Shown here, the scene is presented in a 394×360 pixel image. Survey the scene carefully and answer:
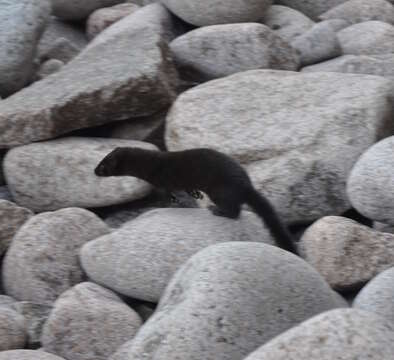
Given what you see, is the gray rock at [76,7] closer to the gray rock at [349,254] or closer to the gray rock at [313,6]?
the gray rock at [313,6]

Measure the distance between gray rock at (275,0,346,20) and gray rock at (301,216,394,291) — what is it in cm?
538

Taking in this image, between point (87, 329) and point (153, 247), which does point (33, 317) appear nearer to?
point (87, 329)

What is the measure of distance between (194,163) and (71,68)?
2.52 m

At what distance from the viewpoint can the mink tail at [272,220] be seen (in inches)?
247

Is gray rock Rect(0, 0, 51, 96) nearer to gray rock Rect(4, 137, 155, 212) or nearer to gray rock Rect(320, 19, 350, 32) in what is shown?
gray rock Rect(4, 137, 155, 212)

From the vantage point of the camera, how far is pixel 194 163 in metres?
6.70

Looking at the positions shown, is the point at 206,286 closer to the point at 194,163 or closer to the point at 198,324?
the point at 198,324

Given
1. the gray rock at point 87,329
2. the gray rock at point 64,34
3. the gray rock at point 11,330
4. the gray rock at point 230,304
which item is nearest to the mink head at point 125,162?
the gray rock at point 87,329

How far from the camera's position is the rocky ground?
4.94m

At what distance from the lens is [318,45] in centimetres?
948

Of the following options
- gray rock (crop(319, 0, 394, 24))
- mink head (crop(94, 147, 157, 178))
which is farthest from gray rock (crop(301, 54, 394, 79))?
mink head (crop(94, 147, 157, 178))

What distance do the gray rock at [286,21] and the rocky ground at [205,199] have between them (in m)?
0.02

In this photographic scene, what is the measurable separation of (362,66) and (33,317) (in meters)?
4.20

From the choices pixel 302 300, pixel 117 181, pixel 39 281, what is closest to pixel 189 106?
pixel 117 181
